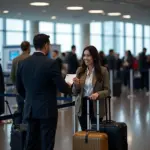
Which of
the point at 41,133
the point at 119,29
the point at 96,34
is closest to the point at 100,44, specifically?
the point at 96,34

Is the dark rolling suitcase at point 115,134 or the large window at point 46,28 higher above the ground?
the large window at point 46,28

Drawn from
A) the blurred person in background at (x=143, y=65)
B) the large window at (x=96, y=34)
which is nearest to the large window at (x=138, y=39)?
the large window at (x=96, y=34)

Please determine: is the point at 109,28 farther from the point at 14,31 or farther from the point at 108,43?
the point at 14,31

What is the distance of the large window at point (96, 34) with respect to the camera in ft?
110

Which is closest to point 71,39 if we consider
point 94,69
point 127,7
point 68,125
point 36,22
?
point 36,22

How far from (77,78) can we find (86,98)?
0.30 m

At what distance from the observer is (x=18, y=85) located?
17.9ft

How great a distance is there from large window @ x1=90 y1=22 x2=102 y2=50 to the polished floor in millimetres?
18461

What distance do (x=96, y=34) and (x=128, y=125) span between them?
24.3 metres

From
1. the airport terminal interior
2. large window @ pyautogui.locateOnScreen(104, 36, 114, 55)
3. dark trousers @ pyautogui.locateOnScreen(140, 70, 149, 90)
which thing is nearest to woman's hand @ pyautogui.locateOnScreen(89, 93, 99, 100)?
the airport terminal interior

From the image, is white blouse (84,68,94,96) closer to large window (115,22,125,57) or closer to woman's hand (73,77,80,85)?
woman's hand (73,77,80,85)

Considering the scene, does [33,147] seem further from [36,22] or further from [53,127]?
[36,22]

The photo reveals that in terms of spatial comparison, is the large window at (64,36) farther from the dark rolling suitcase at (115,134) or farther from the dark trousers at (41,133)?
the dark trousers at (41,133)

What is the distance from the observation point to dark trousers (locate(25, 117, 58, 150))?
5.19 m
